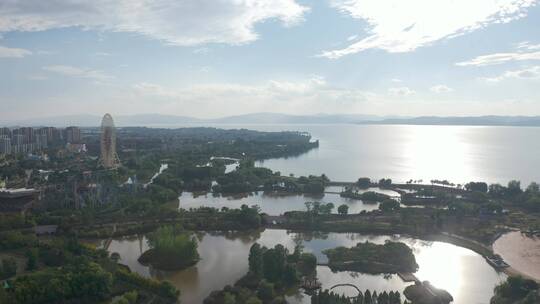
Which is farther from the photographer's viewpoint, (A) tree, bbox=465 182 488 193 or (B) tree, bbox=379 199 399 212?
(A) tree, bbox=465 182 488 193

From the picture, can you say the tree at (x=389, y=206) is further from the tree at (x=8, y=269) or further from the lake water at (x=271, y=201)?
the tree at (x=8, y=269)

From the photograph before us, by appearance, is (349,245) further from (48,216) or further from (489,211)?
(48,216)

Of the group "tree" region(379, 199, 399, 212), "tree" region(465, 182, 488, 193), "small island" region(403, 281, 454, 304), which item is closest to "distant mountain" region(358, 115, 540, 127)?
"tree" region(465, 182, 488, 193)

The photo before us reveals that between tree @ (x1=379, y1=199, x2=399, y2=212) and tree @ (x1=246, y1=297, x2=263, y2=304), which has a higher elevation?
tree @ (x1=379, y1=199, x2=399, y2=212)

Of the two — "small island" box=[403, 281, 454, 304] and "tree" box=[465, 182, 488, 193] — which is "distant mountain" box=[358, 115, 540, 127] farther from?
"small island" box=[403, 281, 454, 304]

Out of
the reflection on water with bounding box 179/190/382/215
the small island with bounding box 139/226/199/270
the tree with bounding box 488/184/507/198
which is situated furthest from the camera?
the tree with bounding box 488/184/507/198

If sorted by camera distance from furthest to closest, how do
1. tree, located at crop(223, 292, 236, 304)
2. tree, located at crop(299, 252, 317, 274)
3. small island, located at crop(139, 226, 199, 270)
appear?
1. small island, located at crop(139, 226, 199, 270)
2. tree, located at crop(299, 252, 317, 274)
3. tree, located at crop(223, 292, 236, 304)

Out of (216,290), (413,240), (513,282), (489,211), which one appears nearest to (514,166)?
(489,211)

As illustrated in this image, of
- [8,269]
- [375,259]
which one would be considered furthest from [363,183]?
[8,269]
